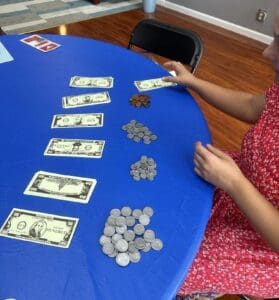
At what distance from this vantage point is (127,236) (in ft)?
2.50

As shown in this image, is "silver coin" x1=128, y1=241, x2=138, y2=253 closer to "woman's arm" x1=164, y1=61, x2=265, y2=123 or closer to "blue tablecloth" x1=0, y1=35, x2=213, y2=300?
"blue tablecloth" x1=0, y1=35, x2=213, y2=300

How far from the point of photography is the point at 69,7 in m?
4.29

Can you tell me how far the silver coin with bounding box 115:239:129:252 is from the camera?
730 millimetres

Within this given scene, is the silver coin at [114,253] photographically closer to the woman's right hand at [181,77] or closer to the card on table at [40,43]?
the woman's right hand at [181,77]

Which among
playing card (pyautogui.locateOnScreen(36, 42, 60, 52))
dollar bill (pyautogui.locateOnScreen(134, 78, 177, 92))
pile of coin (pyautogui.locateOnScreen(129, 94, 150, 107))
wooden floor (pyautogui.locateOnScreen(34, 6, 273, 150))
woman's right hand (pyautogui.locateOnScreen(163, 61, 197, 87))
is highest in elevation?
woman's right hand (pyautogui.locateOnScreen(163, 61, 197, 87))

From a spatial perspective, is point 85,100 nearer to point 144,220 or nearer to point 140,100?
point 140,100

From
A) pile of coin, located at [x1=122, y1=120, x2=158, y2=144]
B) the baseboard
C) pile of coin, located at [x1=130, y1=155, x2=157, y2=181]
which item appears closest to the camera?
pile of coin, located at [x1=130, y1=155, x2=157, y2=181]

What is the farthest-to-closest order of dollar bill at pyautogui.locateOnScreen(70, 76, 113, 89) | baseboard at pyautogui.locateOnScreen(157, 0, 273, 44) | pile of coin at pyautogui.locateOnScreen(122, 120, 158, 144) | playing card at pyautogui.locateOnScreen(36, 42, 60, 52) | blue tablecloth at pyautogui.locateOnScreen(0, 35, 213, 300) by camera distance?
baseboard at pyautogui.locateOnScreen(157, 0, 273, 44), playing card at pyautogui.locateOnScreen(36, 42, 60, 52), dollar bill at pyautogui.locateOnScreen(70, 76, 113, 89), pile of coin at pyautogui.locateOnScreen(122, 120, 158, 144), blue tablecloth at pyautogui.locateOnScreen(0, 35, 213, 300)

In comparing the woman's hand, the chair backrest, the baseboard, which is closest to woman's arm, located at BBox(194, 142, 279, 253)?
the woman's hand

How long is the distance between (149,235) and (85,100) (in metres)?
0.61

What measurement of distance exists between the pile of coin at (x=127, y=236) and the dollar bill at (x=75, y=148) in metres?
0.23

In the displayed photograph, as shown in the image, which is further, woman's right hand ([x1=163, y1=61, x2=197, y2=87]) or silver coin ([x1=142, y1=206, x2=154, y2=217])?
woman's right hand ([x1=163, y1=61, x2=197, y2=87])

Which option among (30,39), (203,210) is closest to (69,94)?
(30,39)

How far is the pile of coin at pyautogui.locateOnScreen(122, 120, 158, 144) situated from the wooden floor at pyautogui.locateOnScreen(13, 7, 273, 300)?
49.4 inches
